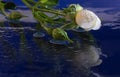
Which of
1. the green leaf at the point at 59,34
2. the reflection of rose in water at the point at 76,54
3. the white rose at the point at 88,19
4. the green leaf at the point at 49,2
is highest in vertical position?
the green leaf at the point at 49,2

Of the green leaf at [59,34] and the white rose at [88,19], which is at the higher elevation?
the white rose at [88,19]

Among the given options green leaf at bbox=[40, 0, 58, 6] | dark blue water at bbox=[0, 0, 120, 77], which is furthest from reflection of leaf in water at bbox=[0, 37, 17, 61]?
green leaf at bbox=[40, 0, 58, 6]

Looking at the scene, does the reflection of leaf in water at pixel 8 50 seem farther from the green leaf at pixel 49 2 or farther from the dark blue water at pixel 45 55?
the green leaf at pixel 49 2

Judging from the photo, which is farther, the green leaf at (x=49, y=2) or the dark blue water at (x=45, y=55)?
the green leaf at (x=49, y=2)

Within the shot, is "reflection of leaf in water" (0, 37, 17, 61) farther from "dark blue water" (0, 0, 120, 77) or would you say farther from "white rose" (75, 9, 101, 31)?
"white rose" (75, 9, 101, 31)

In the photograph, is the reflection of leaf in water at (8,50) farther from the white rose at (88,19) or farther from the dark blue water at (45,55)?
the white rose at (88,19)

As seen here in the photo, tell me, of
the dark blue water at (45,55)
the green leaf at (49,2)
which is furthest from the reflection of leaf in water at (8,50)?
the green leaf at (49,2)

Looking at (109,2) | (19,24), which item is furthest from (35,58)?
(109,2)
